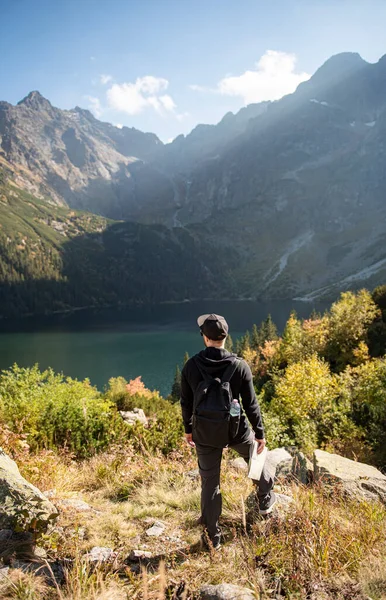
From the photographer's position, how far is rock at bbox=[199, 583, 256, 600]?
278cm

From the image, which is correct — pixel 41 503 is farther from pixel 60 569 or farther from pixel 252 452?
pixel 252 452

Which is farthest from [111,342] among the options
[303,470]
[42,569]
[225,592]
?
[225,592]

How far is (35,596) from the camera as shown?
9.04 feet

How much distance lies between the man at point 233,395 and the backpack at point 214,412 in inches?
4.2

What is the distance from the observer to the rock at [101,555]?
342 centimetres

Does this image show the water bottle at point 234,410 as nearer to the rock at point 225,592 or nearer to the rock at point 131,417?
the rock at point 225,592

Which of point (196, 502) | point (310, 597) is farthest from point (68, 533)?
point (310, 597)

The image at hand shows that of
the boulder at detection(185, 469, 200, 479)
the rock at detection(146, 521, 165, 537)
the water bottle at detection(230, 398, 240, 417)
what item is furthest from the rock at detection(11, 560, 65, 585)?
the boulder at detection(185, 469, 200, 479)

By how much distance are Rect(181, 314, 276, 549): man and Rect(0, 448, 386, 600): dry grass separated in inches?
11.3

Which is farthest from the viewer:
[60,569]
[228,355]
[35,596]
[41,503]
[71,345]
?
[71,345]

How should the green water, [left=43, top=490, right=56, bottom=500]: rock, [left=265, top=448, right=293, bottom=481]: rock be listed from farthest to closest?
the green water
[left=265, top=448, right=293, bottom=481]: rock
[left=43, top=490, right=56, bottom=500]: rock

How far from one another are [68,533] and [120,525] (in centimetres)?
67

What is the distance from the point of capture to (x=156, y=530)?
4.19 m

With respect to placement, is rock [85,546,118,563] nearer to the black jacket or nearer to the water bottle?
the black jacket
